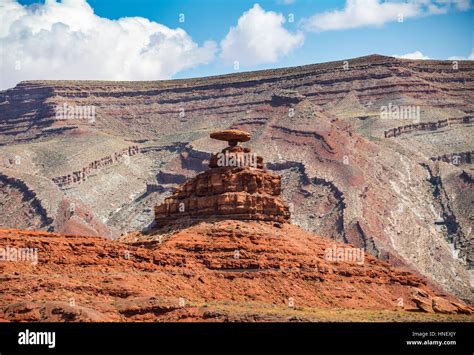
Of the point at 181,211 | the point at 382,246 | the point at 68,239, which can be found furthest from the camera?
the point at 382,246

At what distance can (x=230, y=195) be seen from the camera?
12338 cm

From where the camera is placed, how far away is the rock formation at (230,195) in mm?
123312

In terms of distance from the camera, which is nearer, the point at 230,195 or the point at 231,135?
the point at 230,195

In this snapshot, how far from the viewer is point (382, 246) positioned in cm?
19938

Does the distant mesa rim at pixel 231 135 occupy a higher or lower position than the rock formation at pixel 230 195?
higher

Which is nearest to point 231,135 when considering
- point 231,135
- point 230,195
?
point 231,135

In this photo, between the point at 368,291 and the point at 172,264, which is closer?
the point at 172,264

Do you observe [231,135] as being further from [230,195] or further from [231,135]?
[230,195]

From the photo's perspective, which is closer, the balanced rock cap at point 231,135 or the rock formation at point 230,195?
the rock formation at point 230,195

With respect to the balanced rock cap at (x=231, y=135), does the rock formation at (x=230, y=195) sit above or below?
below

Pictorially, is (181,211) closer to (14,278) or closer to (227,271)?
(227,271)
